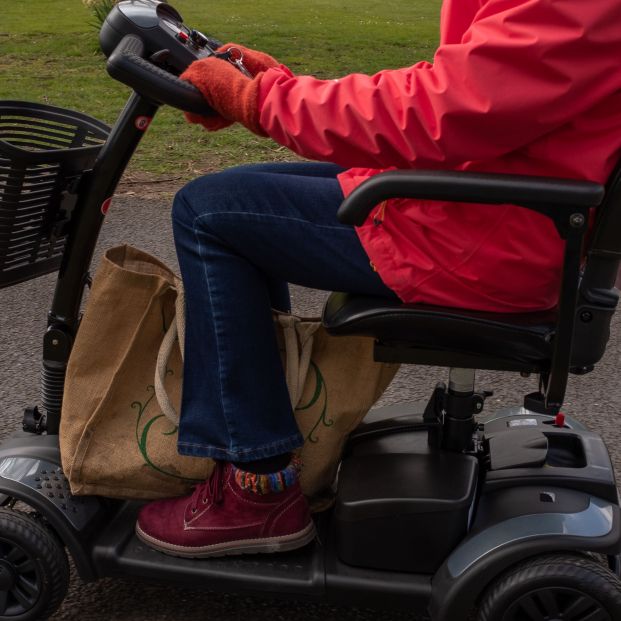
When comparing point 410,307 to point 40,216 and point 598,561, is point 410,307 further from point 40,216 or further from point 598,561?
point 40,216

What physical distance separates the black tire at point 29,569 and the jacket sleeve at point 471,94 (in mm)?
937

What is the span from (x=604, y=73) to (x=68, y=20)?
449 inches

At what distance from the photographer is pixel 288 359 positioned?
205 centimetres

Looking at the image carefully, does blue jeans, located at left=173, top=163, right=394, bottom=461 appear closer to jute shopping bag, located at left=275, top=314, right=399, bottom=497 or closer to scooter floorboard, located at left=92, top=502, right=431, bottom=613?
jute shopping bag, located at left=275, top=314, right=399, bottom=497

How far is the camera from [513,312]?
1.80 meters

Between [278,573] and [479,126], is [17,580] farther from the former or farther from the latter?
[479,126]

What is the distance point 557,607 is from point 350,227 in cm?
79

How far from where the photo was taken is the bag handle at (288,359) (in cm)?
205

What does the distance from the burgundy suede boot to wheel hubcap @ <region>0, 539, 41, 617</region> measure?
239mm

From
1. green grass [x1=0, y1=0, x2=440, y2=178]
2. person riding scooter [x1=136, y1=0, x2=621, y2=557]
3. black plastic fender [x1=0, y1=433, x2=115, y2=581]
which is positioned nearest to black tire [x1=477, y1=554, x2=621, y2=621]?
person riding scooter [x1=136, y1=0, x2=621, y2=557]

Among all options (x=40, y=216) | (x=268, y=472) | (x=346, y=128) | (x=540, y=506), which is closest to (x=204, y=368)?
(x=268, y=472)

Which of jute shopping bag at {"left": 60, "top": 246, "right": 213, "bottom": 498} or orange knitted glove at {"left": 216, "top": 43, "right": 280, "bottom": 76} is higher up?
orange knitted glove at {"left": 216, "top": 43, "right": 280, "bottom": 76}

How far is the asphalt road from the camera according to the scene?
214 cm

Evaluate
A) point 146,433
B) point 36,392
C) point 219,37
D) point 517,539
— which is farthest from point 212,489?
point 219,37
